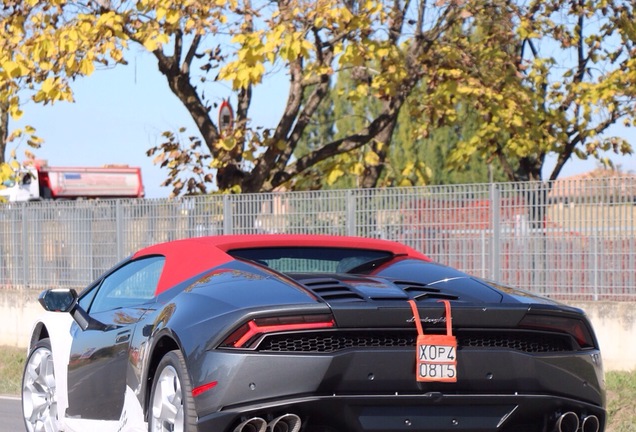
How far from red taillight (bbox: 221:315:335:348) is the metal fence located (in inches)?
284

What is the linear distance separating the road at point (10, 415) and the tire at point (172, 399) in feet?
12.7

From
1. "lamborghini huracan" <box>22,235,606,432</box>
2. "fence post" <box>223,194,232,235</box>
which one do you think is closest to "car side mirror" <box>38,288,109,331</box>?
"lamborghini huracan" <box>22,235,606,432</box>

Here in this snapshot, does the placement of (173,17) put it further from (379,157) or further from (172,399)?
(172,399)

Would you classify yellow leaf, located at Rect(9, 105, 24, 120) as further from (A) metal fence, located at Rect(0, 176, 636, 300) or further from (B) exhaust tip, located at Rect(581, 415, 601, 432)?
(B) exhaust tip, located at Rect(581, 415, 601, 432)

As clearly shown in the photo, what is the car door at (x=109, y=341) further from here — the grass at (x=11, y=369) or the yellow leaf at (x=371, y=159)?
the yellow leaf at (x=371, y=159)

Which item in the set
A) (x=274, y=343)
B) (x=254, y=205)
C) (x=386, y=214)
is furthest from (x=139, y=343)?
(x=254, y=205)

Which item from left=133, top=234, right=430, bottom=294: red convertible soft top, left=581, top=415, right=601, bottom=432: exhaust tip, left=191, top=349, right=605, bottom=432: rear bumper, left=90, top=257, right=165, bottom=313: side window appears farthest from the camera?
left=90, top=257, right=165, bottom=313: side window

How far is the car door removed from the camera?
6.35 metres

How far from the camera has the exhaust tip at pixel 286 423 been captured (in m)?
5.21

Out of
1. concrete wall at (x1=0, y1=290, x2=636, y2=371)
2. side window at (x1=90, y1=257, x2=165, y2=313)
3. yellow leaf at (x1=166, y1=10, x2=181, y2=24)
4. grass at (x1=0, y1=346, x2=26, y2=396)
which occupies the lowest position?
grass at (x1=0, y1=346, x2=26, y2=396)

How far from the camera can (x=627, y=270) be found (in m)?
12.2

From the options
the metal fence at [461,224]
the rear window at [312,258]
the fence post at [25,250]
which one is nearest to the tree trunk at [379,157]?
the metal fence at [461,224]

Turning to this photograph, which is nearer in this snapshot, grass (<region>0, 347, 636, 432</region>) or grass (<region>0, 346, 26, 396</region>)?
→ grass (<region>0, 347, 636, 432</region>)

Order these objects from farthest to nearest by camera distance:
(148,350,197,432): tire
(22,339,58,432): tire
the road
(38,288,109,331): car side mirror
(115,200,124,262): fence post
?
(115,200,124,262): fence post → the road → (22,339,58,432): tire → (38,288,109,331): car side mirror → (148,350,197,432): tire
